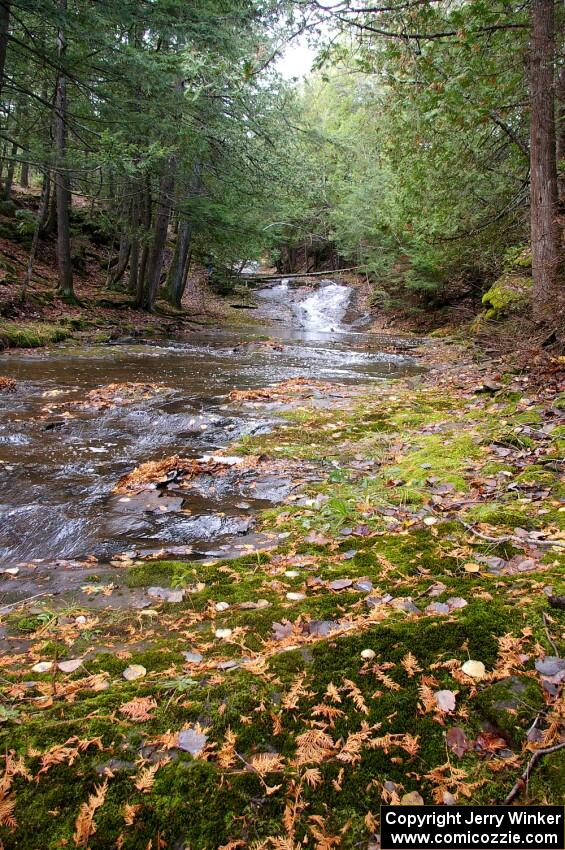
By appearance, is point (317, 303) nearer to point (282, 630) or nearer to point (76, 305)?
point (76, 305)

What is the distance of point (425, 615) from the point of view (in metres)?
2.14

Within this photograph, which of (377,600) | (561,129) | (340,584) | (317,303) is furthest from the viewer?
(317,303)

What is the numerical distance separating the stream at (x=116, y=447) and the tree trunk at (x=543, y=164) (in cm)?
371

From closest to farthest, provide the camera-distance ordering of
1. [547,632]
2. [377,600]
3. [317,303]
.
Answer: [547,632], [377,600], [317,303]

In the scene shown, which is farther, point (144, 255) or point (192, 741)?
point (144, 255)

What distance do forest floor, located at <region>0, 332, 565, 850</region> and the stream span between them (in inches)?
16.7

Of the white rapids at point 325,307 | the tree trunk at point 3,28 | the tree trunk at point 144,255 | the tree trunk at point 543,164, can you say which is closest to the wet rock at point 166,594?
the tree trunk at point 543,164

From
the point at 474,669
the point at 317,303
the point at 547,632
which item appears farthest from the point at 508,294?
the point at 317,303

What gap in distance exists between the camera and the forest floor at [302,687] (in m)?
1.38

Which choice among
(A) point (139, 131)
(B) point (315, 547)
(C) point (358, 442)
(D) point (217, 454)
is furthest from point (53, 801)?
(A) point (139, 131)

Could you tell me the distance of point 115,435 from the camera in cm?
596

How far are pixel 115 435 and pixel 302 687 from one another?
188 inches

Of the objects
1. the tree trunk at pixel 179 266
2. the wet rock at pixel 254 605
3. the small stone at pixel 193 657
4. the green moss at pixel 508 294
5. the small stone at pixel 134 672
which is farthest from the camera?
the tree trunk at pixel 179 266

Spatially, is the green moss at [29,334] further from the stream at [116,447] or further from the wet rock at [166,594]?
the wet rock at [166,594]
